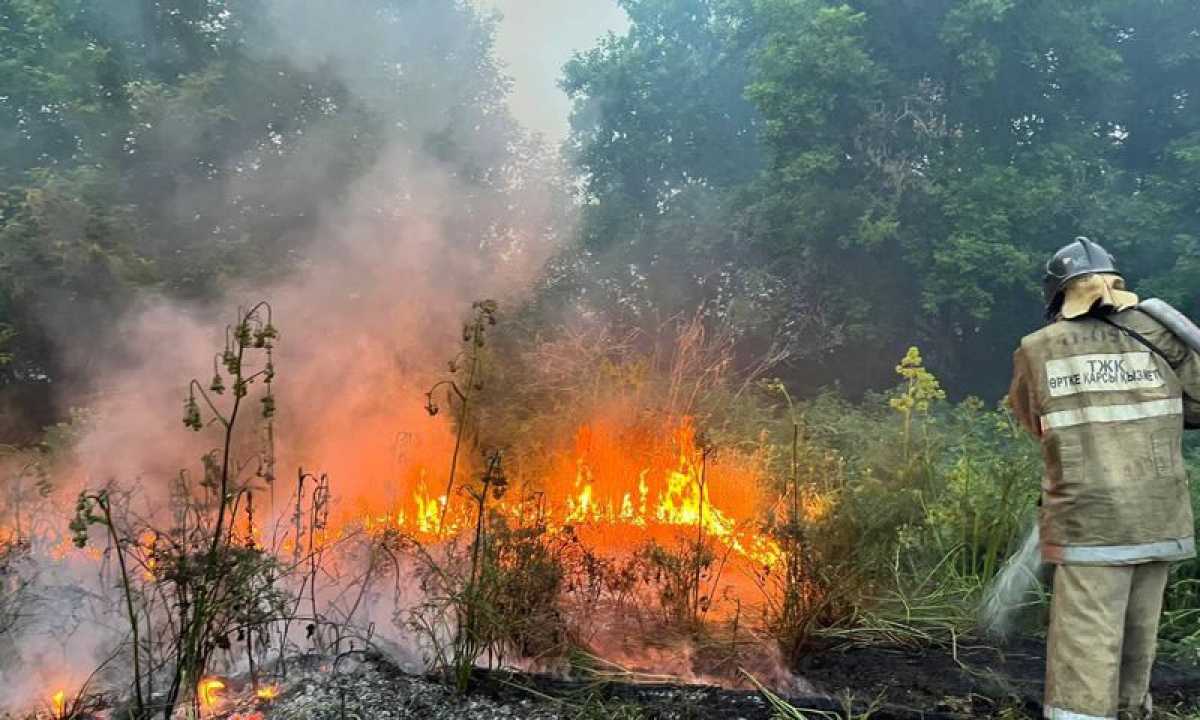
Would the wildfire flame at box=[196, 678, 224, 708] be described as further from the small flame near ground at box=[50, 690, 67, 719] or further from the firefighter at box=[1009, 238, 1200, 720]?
the firefighter at box=[1009, 238, 1200, 720]

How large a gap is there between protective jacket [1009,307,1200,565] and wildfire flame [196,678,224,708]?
3407 millimetres

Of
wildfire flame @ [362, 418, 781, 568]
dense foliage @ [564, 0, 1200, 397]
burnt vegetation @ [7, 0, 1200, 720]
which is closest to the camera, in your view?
burnt vegetation @ [7, 0, 1200, 720]

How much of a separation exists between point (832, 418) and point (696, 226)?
25.2ft

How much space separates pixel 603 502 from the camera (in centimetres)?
606

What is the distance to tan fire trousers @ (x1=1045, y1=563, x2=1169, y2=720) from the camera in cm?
277

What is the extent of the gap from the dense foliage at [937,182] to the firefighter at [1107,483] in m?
9.36

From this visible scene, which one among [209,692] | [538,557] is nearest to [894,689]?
[538,557]

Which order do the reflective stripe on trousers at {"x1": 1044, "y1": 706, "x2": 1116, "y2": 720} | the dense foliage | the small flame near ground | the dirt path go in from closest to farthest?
the reflective stripe on trousers at {"x1": 1044, "y1": 706, "x2": 1116, "y2": 720}
the small flame near ground
the dirt path
the dense foliage

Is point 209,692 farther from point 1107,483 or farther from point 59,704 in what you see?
point 1107,483

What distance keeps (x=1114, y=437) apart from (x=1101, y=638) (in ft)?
2.46

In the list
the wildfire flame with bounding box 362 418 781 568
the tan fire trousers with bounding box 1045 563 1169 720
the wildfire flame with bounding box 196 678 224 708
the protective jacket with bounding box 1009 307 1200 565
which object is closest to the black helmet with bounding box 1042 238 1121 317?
the protective jacket with bounding box 1009 307 1200 565

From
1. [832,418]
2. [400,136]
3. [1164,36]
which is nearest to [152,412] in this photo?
[400,136]

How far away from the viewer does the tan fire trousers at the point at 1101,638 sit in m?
2.77

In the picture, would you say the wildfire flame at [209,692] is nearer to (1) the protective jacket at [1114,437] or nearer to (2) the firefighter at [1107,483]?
(2) the firefighter at [1107,483]
